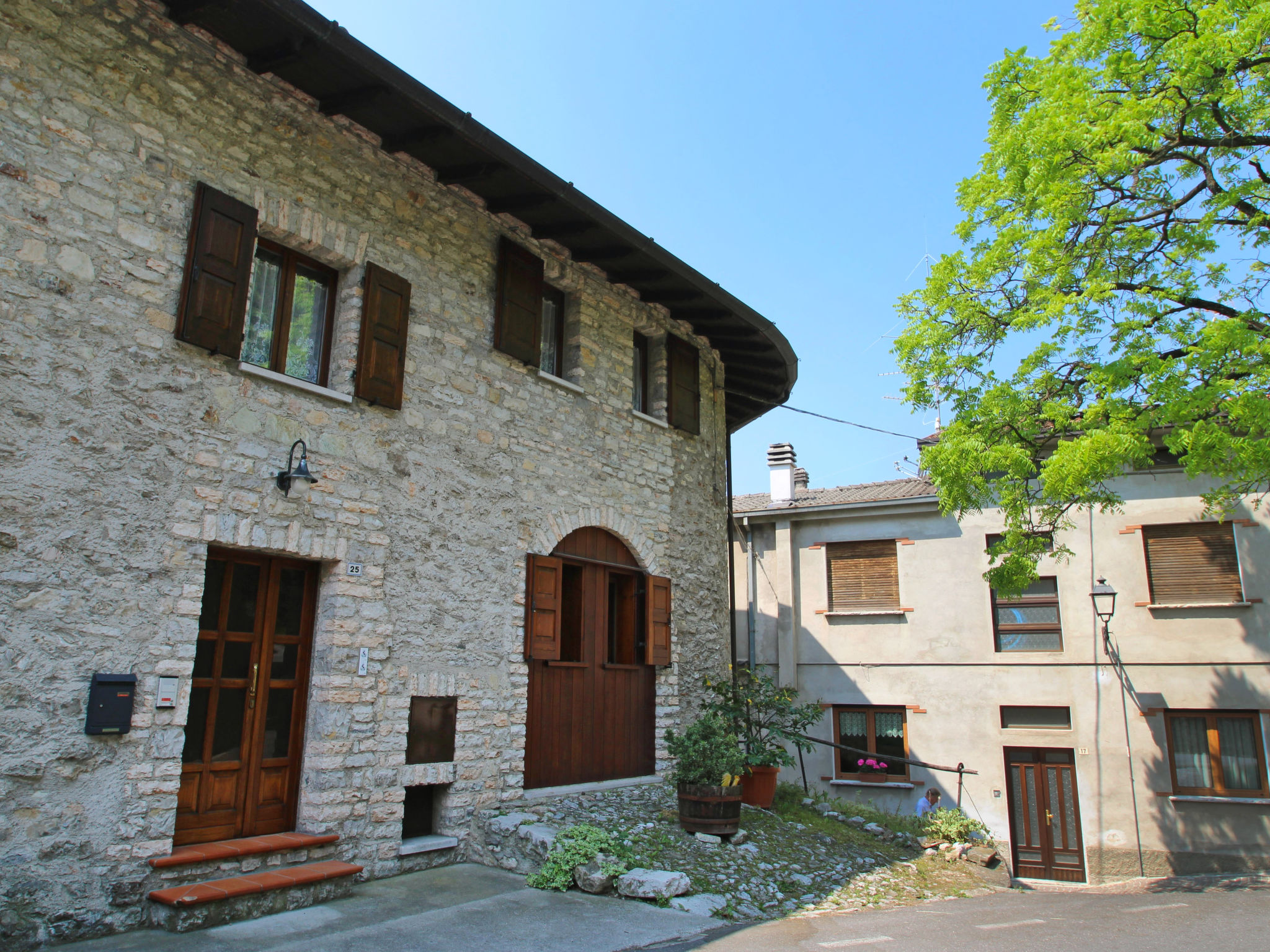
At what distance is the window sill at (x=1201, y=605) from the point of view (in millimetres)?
12273

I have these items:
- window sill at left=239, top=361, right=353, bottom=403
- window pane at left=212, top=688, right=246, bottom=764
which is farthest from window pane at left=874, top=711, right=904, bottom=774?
window sill at left=239, top=361, right=353, bottom=403

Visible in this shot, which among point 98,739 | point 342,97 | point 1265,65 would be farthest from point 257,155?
point 1265,65

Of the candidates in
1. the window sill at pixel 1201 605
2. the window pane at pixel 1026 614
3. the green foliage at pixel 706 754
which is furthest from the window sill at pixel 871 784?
the green foliage at pixel 706 754

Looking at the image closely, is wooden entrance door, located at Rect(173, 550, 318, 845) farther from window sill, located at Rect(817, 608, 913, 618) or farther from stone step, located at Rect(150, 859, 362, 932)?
window sill, located at Rect(817, 608, 913, 618)

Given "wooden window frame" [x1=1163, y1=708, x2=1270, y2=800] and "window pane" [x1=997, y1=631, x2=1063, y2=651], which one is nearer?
"wooden window frame" [x1=1163, y1=708, x2=1270, y2=800]

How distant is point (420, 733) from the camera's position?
6.49 meters

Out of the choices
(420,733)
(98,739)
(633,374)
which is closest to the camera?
(98,739)

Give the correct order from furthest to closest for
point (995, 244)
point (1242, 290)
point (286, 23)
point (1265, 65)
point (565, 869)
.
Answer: point (995, 244) < point (1242, 290) < point (1265, 65) < point (565, 869) < point (286, 23)

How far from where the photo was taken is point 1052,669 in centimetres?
1333

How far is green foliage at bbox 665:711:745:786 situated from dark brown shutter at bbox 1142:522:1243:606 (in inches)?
346

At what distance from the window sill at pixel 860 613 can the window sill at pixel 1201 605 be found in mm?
3389

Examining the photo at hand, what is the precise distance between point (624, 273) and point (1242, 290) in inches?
237

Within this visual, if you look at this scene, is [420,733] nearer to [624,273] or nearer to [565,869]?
[565,869]

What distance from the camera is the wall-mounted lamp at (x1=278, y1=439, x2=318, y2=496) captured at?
19.0 ft
